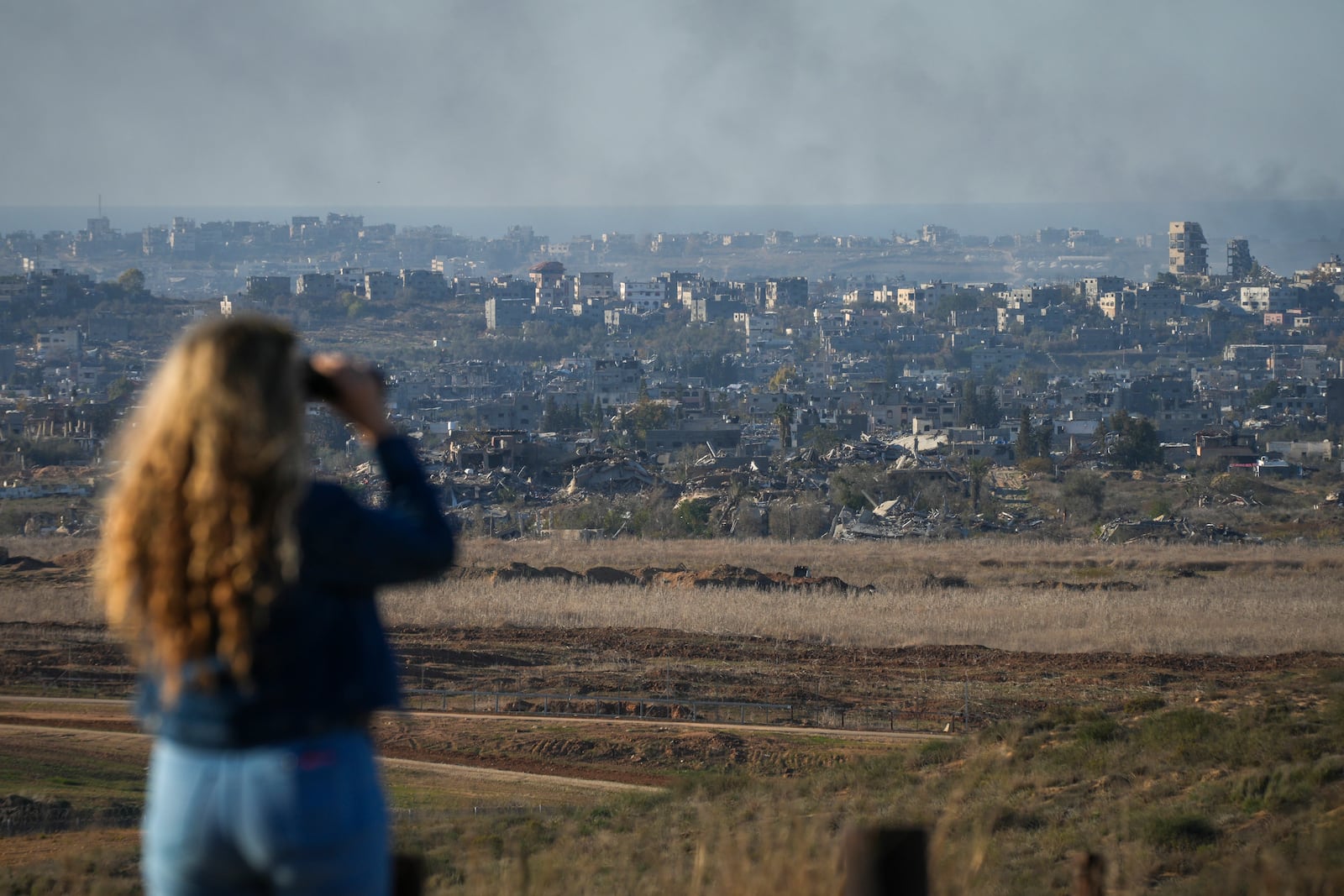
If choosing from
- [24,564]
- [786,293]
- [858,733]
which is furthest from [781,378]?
[858,733]

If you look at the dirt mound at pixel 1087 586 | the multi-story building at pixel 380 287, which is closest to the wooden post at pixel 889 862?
the dirt mound at pixel 1087 586

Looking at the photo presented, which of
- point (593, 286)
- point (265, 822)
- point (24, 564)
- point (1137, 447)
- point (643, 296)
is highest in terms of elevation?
point (265, 822)

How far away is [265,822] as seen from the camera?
6.84 feet

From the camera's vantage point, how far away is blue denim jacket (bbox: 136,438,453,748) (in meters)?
2.12

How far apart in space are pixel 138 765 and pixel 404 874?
40.4 feet

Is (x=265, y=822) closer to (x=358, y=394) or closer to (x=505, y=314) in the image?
(x=358, y=394)

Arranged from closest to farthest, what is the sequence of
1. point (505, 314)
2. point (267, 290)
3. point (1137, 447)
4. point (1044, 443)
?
point (1137, 447), point (1044, 443), point (267, 290), point (505, 314)

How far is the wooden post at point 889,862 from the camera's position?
2.45 metres

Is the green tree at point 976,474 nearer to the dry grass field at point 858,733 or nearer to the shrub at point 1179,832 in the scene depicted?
the dry grass field at point 858,733

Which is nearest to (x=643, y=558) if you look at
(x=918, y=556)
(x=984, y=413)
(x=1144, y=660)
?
(x=918, y=556)

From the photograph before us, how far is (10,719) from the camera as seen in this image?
634 inches

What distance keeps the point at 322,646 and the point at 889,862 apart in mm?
1006

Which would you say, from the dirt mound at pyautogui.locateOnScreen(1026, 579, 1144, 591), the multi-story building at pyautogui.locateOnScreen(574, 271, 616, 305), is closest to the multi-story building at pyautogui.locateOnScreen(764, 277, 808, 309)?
the multi-story building at pyautogui.locateOnScreen(574, 271, 616, 305)

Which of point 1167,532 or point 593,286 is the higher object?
point 593,286
